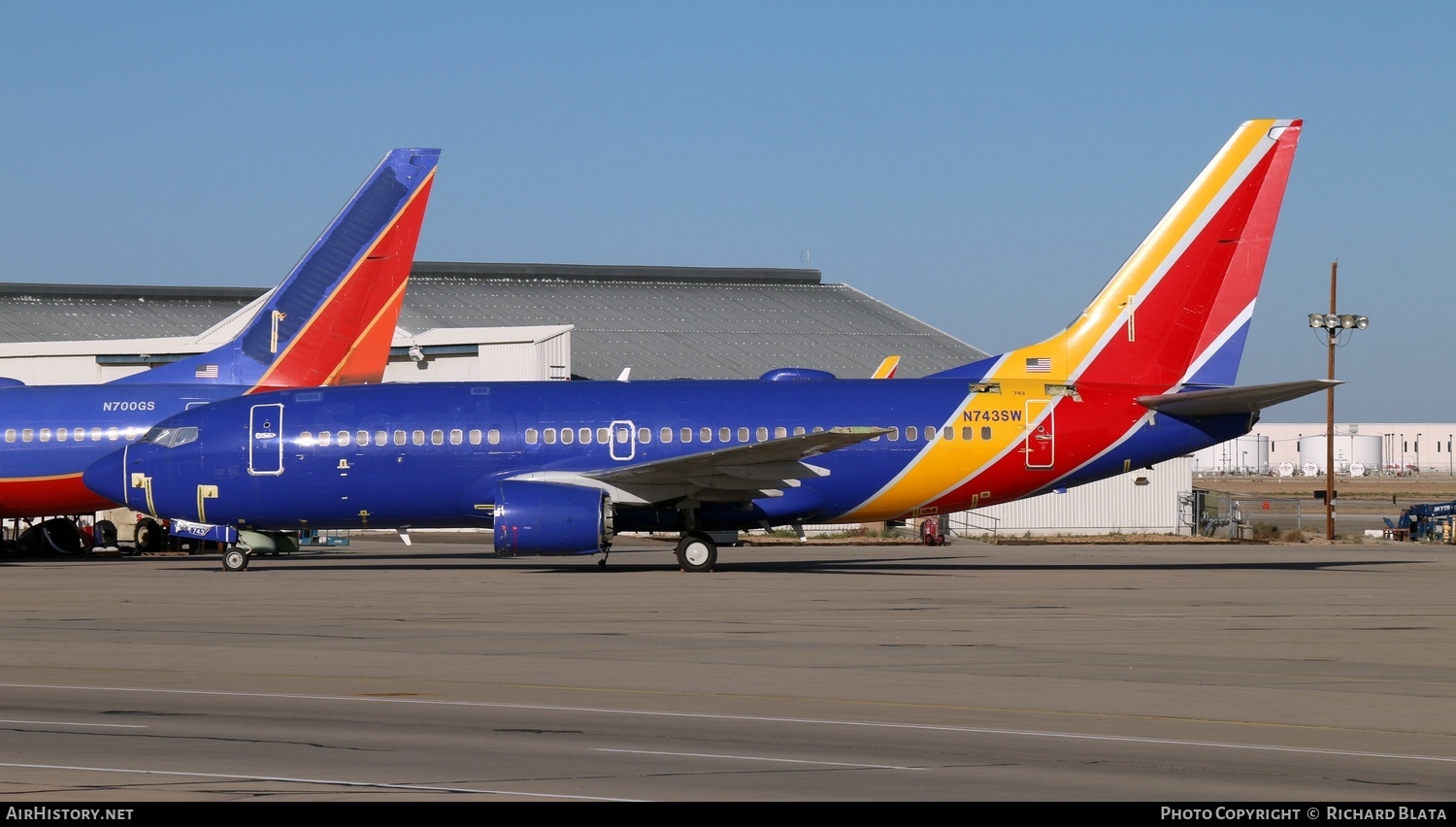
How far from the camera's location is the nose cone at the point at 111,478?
31.0 meters

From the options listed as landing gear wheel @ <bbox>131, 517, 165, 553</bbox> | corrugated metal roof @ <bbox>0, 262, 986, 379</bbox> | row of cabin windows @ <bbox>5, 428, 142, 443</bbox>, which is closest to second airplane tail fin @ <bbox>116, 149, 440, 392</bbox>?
row of cabin windows @ <bbox>5, 428, 142, 443</bbox>

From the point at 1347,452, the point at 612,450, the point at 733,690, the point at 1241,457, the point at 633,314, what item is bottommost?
the point at 733,690

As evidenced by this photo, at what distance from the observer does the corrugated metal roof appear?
66.2 m

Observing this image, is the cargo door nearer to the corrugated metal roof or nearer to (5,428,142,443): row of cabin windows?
(5,428,142,443): row of cabin windows

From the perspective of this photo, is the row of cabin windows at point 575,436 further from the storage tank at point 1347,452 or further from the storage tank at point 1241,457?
the storage tank at point 1347,452

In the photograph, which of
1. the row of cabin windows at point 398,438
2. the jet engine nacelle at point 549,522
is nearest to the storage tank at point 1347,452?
the row of cabin windows at point 398,438

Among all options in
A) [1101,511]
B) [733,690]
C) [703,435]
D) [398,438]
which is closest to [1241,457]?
[1101,511]

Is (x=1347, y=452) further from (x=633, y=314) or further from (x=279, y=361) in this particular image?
(x=279, y=361)

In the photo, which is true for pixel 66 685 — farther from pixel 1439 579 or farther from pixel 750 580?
pixel 1439 579

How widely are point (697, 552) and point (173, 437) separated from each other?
10687mm

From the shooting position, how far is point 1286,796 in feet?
28.8

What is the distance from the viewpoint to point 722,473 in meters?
29.0

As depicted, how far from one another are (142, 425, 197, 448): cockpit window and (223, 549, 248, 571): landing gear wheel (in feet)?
8.35

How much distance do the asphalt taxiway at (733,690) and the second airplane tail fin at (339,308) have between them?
11.2 metres
